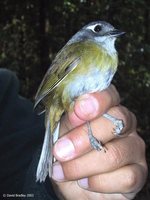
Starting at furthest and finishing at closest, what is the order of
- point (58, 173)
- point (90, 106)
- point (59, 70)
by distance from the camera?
1. point (59, 70)
2. point (58, 173)
3. point (90, 106)

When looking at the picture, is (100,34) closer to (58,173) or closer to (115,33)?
(115,33)

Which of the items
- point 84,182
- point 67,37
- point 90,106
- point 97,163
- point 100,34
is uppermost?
point 100,34

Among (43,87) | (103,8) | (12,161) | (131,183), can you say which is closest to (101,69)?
(43,87)

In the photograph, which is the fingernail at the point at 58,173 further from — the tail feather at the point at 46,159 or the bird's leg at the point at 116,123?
the bird's leg at the point at 116,123

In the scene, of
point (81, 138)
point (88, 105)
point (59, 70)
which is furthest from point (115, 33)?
point (81, 138)

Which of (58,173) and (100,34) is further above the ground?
(100,34)

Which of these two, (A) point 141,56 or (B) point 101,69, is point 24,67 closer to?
(A) point 141,56

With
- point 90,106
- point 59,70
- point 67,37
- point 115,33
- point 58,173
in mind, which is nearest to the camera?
point 90,106

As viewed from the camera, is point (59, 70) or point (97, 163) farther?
point (59, 70)
